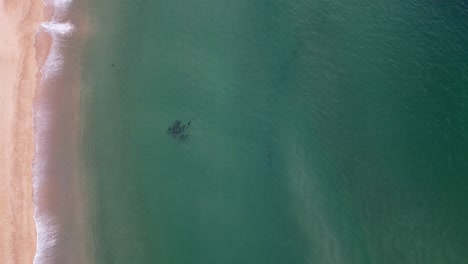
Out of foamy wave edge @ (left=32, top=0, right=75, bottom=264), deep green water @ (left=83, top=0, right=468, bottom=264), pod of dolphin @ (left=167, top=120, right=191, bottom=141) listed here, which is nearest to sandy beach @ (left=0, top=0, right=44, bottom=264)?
foamy wave edge @ (left=32, top=0, right=75, bottom=264)

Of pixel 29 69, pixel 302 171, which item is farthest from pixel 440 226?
pixel 29 69

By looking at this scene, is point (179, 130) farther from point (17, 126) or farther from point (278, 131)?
point (17, 126)

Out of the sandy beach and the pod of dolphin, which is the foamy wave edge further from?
the pod of dolphin

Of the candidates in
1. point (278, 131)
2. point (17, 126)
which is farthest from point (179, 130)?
point (17, 126)

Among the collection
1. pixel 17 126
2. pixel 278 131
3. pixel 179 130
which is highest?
pixel 278 131

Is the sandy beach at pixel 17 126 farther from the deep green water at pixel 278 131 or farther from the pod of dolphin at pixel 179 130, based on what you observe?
the pod of dolphin at pixel 179 130

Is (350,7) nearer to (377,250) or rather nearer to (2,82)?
(377,250)
